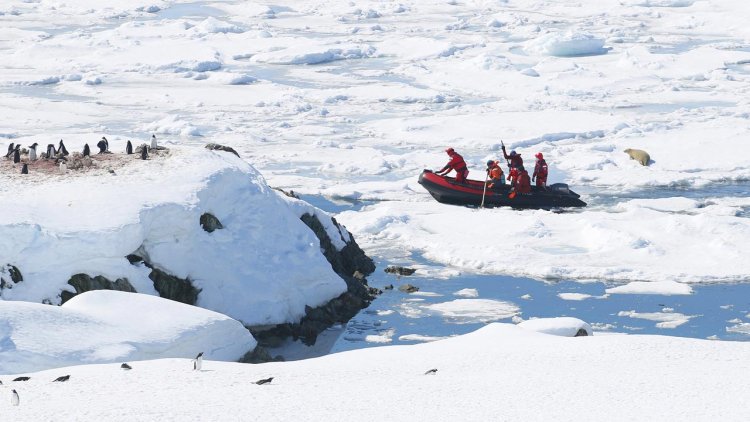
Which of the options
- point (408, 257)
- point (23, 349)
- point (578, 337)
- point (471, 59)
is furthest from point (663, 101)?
point (23, 349)

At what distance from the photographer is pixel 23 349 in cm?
1503

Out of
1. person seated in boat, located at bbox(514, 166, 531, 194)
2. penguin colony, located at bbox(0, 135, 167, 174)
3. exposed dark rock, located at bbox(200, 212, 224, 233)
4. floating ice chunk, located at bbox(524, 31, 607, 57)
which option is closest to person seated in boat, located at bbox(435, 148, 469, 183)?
person seated in boat, located at bbox(514, 166, 531, 194)

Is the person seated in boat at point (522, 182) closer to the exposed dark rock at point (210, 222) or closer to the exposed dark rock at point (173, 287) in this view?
the exposed dark rock at point (210, 222)

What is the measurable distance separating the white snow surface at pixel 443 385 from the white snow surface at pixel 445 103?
7715 mm

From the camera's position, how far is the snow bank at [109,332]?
15.1m

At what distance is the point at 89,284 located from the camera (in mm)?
18578

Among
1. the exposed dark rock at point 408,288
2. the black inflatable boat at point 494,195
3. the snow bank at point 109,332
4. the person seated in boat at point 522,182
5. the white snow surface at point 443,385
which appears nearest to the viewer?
the white snow surface at point 443,385

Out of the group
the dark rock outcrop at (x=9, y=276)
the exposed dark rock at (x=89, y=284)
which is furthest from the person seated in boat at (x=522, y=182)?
the dark rock outcrop at (x=9, y=276)

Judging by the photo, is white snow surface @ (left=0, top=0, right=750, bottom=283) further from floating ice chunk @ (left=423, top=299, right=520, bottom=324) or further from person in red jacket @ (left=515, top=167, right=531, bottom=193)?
floating ice chunk @ (left=423, top=299, right=520, bottom=324)

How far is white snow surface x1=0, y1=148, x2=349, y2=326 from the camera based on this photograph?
1855cm

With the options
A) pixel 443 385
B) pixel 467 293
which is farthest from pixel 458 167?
pixel 443 385

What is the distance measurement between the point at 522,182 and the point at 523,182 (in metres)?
0.03

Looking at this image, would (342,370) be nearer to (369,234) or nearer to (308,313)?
(308,313)

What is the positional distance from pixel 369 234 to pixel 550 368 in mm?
11871
